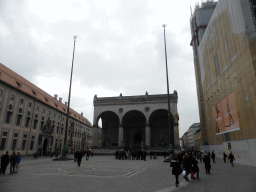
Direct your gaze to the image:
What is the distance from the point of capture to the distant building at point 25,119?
108 ft

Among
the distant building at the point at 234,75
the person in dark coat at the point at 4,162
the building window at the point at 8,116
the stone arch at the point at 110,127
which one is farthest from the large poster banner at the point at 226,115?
the building window at the point at 8,116

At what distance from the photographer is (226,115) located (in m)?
24.9

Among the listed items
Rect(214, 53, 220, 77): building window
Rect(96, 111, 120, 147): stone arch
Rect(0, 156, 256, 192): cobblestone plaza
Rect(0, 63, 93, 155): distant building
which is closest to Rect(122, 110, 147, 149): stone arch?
Rect(96, 111, 120, 147): stone arch

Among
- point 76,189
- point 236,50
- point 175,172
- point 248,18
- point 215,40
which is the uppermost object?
point 215,40

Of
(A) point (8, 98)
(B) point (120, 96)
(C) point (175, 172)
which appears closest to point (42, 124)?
(A) point (8, 98)

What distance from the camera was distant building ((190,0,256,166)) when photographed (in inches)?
715

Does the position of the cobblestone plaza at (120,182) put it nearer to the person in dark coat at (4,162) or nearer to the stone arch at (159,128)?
the person in dark coat at (4,162)

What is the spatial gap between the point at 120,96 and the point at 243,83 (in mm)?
36559

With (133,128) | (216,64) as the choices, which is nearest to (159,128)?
(133,128)

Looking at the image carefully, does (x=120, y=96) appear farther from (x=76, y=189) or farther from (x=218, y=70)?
(x=76, y=189)

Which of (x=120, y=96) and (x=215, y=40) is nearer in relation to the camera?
(x=215, y=40)

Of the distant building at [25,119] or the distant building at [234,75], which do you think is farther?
the distant building at [25,119]

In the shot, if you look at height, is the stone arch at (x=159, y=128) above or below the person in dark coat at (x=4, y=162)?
above

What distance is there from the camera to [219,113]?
27875 mm
